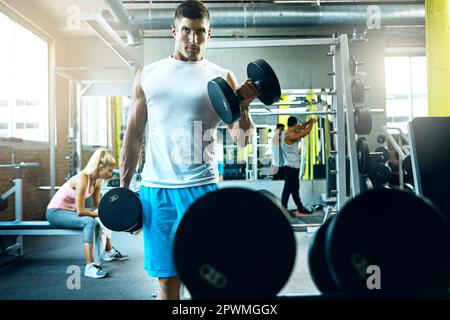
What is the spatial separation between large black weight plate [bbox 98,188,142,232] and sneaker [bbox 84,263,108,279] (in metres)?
1.88

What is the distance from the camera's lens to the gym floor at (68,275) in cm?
232

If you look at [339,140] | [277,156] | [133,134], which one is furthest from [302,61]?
[133,134]

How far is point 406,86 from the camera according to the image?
7047 millimetres

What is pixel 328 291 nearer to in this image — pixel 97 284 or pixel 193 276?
pixel 193 276

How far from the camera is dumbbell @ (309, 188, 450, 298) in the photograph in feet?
1.51

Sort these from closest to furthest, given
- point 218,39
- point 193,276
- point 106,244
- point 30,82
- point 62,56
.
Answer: point 193,276, point 106,244, point 30,82, point 218,39, point 62,56

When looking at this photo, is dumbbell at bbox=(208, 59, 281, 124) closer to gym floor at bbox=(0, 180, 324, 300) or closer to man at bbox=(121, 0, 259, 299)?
man at bbox=(121, 0, 259, 299)

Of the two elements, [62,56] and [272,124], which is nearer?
[272,124]

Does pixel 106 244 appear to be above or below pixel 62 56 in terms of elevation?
below

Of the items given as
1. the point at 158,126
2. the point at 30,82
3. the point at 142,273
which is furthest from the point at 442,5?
the point at 30,82

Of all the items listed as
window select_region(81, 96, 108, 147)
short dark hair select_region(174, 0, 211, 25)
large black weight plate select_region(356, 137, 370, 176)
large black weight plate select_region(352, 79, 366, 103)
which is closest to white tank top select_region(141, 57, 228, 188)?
short dark hair select_region(174, 0, 211, 25)

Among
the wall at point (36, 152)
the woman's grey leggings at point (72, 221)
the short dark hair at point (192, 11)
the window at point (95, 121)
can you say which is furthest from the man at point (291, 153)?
the window at point (95, 121)

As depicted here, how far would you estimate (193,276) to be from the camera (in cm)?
47

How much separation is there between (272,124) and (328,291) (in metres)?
5.20
